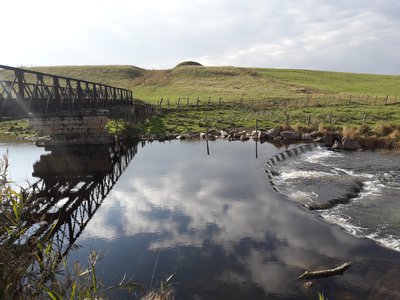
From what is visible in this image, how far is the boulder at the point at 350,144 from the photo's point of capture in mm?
31934

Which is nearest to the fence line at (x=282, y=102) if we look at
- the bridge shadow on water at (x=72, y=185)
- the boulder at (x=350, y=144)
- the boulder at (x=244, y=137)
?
the boulder at (x=244, y=137)

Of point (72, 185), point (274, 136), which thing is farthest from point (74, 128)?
point (274, 136)

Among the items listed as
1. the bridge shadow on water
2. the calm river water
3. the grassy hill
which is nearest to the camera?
the calm river water

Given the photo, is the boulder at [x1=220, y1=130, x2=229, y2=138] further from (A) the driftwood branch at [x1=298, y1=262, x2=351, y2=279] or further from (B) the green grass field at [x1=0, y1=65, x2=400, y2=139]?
(A) the driftwood branch at [x1=298, y1=262, x2=351, y2=279]

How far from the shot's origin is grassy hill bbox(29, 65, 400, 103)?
74.4 m

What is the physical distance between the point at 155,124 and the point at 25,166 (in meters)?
21.8

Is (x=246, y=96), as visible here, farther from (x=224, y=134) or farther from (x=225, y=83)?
(x=224, y=134)

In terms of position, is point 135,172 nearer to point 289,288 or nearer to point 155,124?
point 289,288

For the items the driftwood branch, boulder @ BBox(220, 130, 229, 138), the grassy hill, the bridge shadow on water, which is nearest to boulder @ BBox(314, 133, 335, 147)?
boulder @ BBox(220, 130, 229, 138)

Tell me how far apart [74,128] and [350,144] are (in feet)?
87.6

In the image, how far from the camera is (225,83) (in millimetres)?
88438

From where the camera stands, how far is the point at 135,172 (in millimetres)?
24469

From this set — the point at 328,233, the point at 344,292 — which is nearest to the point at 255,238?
the point at 328,233

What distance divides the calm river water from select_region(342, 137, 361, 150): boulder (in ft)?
19.9
